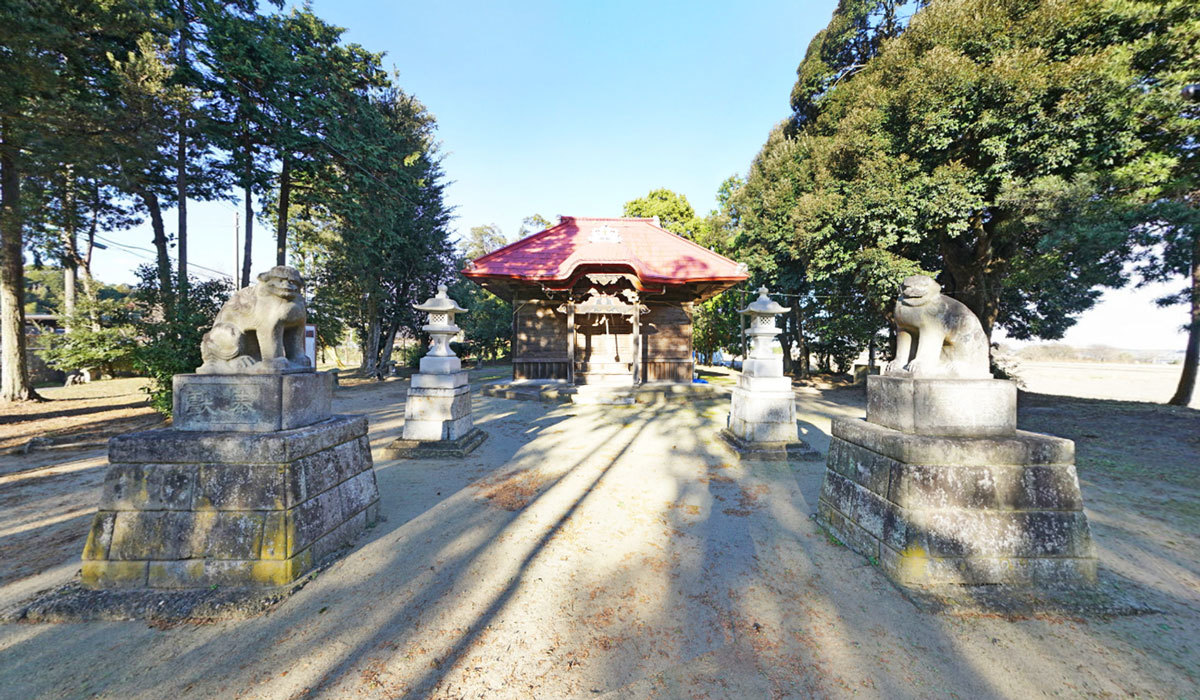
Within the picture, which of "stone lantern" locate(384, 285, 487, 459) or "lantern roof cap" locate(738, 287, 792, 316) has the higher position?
"lantern roof cap" locate(738, 287, 792, 316)

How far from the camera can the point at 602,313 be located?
11742 millimetres

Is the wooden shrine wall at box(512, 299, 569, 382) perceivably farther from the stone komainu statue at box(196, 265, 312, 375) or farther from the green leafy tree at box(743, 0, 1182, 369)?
the stone komainu statue at box(196, 265, 312, 375)

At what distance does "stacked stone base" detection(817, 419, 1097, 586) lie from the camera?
2557 mm

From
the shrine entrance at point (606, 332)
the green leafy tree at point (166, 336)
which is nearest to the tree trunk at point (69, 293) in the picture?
the green leafy tree at point (166, 336)

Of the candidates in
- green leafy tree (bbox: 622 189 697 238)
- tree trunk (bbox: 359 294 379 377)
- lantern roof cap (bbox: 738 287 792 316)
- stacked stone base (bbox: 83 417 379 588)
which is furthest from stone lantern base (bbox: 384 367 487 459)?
green leafy tree (bbox: 622 189 697 238)

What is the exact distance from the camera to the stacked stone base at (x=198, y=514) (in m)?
2.57

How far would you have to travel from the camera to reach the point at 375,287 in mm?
15961

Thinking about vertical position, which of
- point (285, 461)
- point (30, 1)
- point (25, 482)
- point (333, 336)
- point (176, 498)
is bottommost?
point (25, 482)

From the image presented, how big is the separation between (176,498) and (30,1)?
9894 millimetres

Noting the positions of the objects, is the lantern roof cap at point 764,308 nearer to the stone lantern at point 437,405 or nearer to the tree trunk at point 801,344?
the stone lantern at point 437,405

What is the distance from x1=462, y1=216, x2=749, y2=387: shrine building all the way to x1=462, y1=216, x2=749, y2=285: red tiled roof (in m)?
0.03

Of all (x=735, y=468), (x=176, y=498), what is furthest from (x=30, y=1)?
(x=735, y=468)

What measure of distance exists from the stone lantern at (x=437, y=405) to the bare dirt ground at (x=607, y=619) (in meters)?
1.36

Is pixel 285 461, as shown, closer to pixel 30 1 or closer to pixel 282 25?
pixel 30 1
